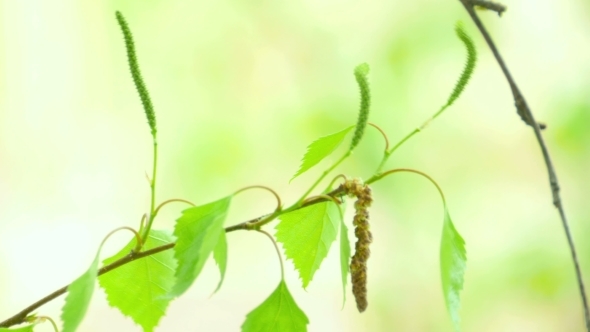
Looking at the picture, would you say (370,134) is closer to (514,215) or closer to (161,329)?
(514,215)

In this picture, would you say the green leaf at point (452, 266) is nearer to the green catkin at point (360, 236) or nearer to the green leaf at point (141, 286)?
the green catkin at point (360, 236)

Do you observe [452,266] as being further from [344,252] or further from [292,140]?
[292,140]

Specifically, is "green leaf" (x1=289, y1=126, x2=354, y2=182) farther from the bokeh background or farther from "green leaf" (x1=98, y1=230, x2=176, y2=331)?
the bokeh background

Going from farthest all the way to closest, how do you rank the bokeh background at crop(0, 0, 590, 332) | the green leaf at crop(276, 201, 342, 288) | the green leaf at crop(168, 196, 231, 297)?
the bokeh background at crop(0, 0, 590, 332) < the green leaf at crop(276, 201, 342, 288) < the green leaf at crop(168, 196, 231, 297)

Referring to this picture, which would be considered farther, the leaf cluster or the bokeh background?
the bokeh background

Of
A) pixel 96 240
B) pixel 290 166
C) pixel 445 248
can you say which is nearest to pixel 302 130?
pixel 290 166

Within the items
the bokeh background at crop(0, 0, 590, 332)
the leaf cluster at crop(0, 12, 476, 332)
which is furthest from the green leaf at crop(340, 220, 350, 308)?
the bokeh background at crop(0, 0, 590, 332)

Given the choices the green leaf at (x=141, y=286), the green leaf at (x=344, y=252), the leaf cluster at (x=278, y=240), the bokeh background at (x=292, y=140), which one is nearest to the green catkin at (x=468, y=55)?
the leaf cluster at (x=278, y=240)
